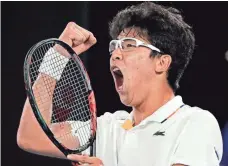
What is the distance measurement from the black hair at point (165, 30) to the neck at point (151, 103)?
2.9 inches

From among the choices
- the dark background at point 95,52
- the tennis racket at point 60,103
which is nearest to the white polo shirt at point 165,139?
the tennis racket at point 60,103

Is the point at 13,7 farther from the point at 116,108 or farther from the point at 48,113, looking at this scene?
the point at 48,113

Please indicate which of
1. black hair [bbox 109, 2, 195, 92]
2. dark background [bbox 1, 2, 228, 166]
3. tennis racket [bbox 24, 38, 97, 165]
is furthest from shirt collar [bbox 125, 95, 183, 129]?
dark background [bbox 1, 2, 228, 166]

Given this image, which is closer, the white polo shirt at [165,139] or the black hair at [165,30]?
the white polo shirt at [165,139]

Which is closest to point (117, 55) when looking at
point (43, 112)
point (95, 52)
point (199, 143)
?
point (43, 112)

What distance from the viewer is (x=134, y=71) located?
2.46 meters

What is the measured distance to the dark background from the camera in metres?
3.62

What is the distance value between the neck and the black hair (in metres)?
0.07

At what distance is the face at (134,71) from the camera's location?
2455 mm

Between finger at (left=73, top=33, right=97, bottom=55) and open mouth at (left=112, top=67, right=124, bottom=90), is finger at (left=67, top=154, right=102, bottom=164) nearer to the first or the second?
open mouth at (left=112, top=67, right=124, bottom=90)

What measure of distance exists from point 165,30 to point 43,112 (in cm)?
61

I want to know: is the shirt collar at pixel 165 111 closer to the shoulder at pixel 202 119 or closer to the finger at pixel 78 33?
the shoulder at pixel 202 119

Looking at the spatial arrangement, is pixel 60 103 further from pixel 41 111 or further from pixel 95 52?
pixel 95 52

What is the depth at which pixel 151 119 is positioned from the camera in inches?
95.5
